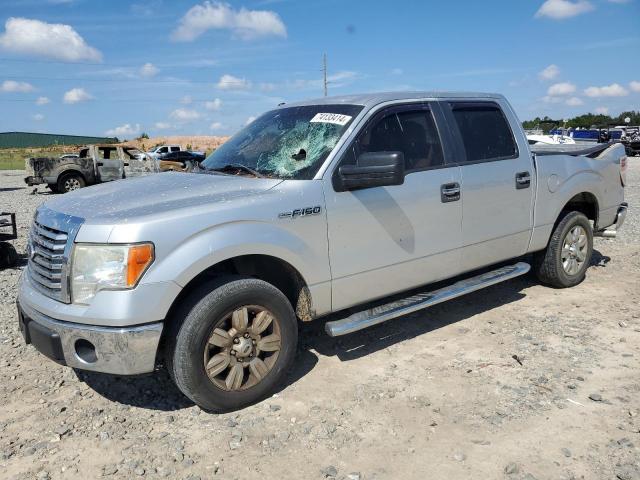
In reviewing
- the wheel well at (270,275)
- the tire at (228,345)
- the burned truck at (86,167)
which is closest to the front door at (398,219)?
the wheel well at (270,275)

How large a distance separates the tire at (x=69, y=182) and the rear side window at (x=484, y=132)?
53.8ft

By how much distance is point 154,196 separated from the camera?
3.45 m

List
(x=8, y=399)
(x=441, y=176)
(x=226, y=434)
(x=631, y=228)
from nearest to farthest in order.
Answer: (x=226, y=434) → (x=8, y=399) → (x=441, y=176) → (x=631, y=228)

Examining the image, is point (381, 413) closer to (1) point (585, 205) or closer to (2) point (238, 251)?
(2) point (238, 251)

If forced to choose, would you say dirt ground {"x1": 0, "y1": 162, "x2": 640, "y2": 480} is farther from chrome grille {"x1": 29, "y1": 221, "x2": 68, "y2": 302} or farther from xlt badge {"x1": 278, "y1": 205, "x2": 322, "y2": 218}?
xlt badge {"x1": 278, "y1": 205, "x2": 322, "y2": 218}

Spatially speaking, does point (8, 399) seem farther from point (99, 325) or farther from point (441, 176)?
point (441, 176)

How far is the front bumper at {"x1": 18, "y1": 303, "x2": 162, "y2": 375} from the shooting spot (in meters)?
3.00

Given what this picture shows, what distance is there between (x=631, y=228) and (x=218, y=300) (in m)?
8.19

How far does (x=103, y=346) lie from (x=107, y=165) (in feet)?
57.1

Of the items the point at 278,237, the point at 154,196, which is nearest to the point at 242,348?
the point at 278,237

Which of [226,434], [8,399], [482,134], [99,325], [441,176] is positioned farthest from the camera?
[482,134]

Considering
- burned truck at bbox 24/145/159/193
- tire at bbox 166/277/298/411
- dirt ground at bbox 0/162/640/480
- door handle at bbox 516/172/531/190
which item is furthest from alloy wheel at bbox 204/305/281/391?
burned truck at bbox 24/145/159/193

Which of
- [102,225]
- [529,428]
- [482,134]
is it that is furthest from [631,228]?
[102,225]

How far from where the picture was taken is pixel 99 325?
118 inches
